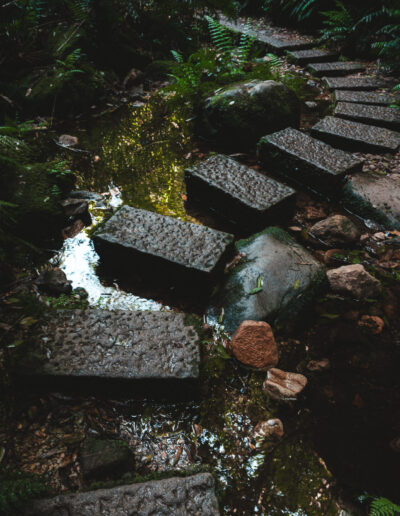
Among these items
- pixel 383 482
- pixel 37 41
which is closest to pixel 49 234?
pixel 383 482

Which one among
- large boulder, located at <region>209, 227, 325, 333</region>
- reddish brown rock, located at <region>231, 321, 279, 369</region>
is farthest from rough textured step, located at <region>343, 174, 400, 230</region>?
reddish brown rock, located at <region>231, 321, 279, 369</region>

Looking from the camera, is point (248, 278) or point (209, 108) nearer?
point (248, 278)

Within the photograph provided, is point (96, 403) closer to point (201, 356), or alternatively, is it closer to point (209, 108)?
point (201, 356)

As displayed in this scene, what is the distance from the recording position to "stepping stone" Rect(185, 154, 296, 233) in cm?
226

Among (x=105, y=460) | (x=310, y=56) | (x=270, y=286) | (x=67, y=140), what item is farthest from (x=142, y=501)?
(x=310, y=56)

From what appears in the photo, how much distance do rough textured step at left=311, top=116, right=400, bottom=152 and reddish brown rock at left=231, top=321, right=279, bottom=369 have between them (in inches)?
90.2

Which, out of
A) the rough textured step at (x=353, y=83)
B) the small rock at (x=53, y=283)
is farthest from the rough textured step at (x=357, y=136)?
the small rock at (x=53, y=283)

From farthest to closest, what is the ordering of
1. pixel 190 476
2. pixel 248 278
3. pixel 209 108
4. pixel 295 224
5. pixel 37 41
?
pixel 37 41 → pixel 209 108 → pixel 295 224 → pixel 248 278 → pixel 190 476

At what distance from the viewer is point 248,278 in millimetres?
1866

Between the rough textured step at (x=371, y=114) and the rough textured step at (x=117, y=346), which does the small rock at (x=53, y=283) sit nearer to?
the rough textured step at (x=117, y=346)

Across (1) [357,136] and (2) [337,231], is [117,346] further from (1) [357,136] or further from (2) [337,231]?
(1) [357,136]

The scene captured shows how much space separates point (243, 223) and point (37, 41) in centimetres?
399

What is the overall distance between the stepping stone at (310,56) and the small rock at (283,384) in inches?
203

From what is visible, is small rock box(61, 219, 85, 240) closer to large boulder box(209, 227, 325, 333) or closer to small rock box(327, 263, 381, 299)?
large boulder box(209, 227, 325, 333)
